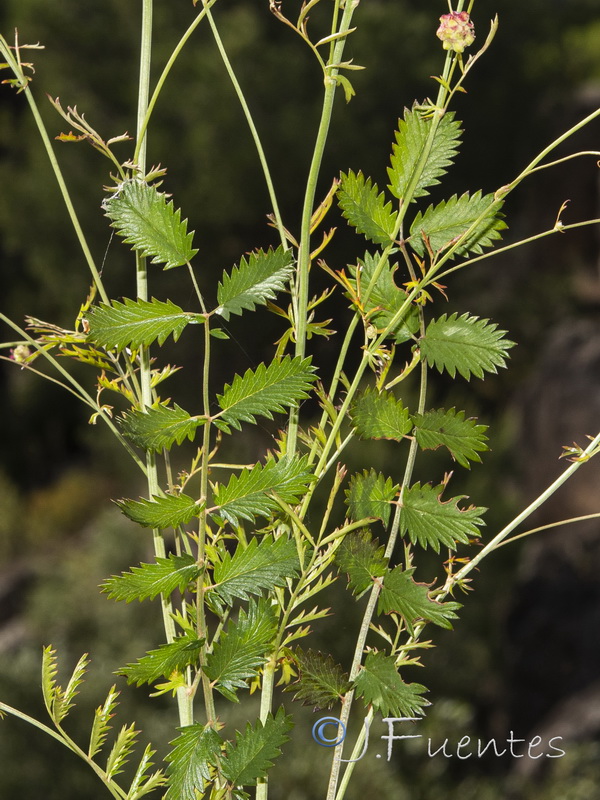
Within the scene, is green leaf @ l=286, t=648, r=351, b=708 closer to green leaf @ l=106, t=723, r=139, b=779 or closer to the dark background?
green leaf @ l=106, t=723, r=139, b=779

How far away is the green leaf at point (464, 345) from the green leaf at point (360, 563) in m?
0.07

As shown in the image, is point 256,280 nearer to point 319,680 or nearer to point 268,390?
point 268,390

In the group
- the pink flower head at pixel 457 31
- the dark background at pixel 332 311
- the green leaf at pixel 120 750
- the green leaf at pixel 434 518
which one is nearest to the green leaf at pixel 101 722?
the green leaf at pixel 120 750

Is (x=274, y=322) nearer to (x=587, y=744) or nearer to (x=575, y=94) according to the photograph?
(x=587, y=744)

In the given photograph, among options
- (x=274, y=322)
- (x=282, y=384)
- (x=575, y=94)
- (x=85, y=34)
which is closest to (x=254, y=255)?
(x=282, y=384)

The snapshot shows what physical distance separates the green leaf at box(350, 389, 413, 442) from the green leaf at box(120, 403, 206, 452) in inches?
2.2

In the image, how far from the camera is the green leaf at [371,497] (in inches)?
11.1

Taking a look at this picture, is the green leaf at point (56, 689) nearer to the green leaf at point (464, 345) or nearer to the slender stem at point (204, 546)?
the slender stem at point (204, 546)

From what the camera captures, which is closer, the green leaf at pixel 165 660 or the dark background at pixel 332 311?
the green leaf at pixel 165 660

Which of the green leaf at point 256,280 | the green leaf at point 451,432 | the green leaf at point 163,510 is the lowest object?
the green leaf at point 163,510

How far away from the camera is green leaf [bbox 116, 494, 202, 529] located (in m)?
0.25

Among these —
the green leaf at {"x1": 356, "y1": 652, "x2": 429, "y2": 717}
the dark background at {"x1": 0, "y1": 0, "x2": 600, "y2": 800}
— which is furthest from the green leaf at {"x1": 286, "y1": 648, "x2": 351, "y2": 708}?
the dark background at {"x1": 0, "y1": 0, "x2": 600, "y2": 800}

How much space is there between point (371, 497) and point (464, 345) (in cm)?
6

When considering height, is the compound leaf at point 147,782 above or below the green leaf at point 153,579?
below
